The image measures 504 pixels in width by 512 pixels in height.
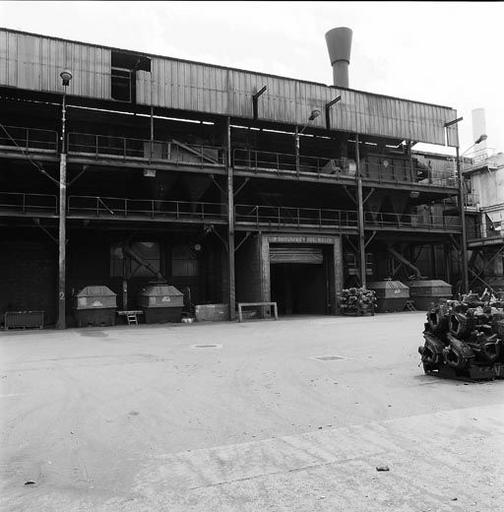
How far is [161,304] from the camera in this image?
23.8 meters

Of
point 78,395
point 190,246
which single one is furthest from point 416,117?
point 78,395

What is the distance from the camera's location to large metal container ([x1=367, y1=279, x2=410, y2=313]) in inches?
1128

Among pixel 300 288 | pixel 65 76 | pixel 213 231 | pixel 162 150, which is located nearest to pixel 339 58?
pixel 162 150

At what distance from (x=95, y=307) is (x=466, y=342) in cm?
1811

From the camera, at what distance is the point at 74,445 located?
197 inches

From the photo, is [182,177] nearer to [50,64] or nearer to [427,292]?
[50,64]

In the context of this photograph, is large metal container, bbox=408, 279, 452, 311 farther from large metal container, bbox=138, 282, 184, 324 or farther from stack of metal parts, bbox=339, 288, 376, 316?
large metal container, bbox=138, 282, 184, 324

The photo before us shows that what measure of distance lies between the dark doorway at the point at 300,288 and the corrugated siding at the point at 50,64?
15.8 m

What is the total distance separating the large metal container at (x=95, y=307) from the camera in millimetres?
22109

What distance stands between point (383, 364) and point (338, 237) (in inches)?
725

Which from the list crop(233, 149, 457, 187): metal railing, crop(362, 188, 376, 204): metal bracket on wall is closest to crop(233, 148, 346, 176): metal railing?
crop(233, 149, 457, 187): metal railing

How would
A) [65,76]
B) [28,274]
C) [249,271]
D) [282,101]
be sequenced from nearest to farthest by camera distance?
[65,76] → [28,274] → [249,271] → [282,101]

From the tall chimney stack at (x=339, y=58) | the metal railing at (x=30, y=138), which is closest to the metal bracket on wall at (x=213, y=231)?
the metal railing at (x=30, y=138)

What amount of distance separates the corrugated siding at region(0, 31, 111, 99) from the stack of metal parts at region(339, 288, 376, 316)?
1676cm
